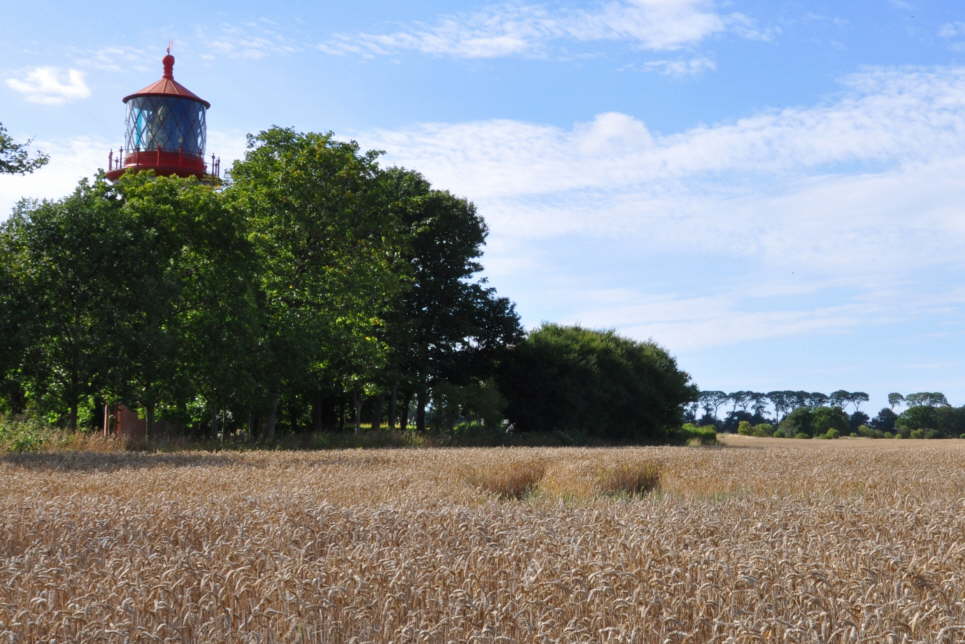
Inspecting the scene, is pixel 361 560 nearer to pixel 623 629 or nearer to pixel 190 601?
pixel 190 601

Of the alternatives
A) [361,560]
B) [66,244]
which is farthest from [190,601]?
[66,244]

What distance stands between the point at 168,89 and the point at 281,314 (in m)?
24.0

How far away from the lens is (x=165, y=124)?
45.7 meters

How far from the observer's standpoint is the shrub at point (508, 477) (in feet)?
45.4

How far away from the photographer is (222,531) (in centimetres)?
700

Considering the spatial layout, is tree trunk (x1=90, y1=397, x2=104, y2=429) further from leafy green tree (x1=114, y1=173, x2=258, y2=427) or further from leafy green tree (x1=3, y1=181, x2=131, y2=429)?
leafy green tree (x1=3, y1=181, x2=131, y2=429)

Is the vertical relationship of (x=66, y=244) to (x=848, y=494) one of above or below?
above

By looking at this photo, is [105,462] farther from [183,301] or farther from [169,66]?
[169,66]

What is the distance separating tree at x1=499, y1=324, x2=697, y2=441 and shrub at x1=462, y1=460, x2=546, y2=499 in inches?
991

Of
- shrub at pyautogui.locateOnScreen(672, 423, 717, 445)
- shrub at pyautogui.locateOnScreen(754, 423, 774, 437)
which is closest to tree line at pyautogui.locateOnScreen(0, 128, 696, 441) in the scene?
shrub at pyautogui.locateOnScreen(672, 423, 717, 445)

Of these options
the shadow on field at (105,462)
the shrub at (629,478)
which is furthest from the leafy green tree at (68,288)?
the shrub at (629,478)

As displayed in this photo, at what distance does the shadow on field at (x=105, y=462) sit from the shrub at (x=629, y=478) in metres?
6.48

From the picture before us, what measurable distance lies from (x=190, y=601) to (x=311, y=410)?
119 feet

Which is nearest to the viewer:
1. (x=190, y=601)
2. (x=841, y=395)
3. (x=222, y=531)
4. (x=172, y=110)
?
(x=190, y=601)
